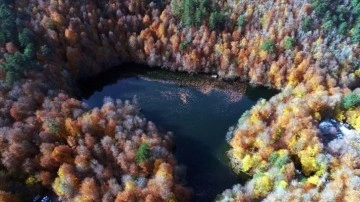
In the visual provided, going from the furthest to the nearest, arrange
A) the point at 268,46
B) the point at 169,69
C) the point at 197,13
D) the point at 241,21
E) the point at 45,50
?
1. the point at 169,69
2. the point at 241,21
3. the point at 197,13
4. the point at 268,46
5. the point at 45,50

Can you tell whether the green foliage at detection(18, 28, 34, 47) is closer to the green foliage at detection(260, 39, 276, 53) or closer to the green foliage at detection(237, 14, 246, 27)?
the green foliage at detection(237, 14, 246, 27)

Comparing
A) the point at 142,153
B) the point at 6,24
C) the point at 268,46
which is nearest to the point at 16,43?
the point at 6,24

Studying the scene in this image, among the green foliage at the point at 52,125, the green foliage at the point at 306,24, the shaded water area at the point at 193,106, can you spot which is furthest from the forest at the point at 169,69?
the shaded water area at the point at 193,106

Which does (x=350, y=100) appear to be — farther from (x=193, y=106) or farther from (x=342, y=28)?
(x=193, y=106)

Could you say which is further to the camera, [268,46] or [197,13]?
[197,13]

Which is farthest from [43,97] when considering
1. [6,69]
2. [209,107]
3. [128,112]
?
[209,107]

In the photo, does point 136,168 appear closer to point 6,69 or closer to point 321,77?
point 6,69
